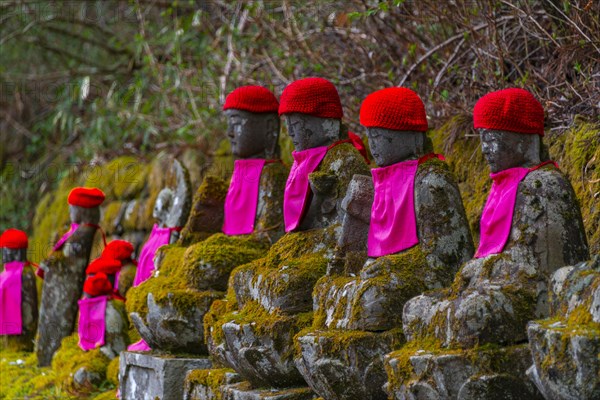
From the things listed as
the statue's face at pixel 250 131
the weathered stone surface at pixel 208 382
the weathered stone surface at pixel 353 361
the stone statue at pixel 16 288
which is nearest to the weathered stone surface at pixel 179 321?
the weathered stone surface at pixel 208 382

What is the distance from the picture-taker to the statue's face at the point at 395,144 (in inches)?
192

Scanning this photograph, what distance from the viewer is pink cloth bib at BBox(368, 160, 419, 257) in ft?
15.5

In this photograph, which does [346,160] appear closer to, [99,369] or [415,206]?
[415,206]

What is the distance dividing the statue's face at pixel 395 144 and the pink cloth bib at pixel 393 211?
0.06m

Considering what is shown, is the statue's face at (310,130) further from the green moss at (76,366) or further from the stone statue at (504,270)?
the green moss at (76,366)

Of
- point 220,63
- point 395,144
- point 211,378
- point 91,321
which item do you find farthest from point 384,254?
point 220,63

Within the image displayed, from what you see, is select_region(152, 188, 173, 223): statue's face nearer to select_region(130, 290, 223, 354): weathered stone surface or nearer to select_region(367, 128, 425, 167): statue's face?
select_region(130, 290, 223, 354): weathered stone surface

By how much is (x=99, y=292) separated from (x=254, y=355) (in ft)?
10.0

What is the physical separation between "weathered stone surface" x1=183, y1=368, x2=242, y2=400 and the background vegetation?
7.05 ft

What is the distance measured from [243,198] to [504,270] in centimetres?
253

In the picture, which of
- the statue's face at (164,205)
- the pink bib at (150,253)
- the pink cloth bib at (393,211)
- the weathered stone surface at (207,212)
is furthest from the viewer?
the statue's face at (164,205)

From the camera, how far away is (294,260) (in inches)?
209

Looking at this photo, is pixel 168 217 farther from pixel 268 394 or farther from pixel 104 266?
pixel 268 394

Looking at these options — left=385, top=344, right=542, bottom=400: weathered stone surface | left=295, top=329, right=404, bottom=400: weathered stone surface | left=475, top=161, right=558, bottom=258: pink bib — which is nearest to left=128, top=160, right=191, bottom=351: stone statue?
left=295, top=329, right=404, bottom=400: weathered stone surface
